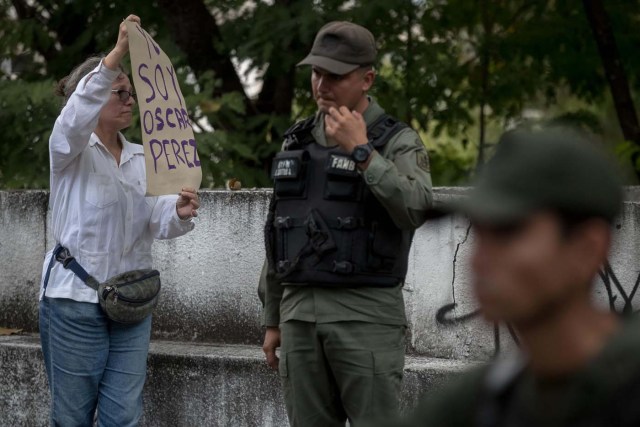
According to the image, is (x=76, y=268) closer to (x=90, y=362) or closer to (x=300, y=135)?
(x=90, y=362)

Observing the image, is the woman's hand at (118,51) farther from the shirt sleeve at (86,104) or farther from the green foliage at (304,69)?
the green foliage at (304,69)

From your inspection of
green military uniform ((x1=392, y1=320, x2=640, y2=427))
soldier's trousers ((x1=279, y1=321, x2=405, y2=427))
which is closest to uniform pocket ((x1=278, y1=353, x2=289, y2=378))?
soldier's trousers ((x1=279, y1=321, x2=405, y2=427))

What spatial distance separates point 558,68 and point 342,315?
5210 mm

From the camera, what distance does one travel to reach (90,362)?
4750 mm

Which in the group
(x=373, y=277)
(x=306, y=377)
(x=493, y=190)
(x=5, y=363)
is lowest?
(x=5, y=363)

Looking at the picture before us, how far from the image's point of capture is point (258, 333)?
6.09m

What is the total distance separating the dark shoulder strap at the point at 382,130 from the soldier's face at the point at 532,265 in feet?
7.64

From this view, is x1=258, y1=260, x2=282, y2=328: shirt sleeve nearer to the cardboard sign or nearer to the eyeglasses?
the cardboard sign

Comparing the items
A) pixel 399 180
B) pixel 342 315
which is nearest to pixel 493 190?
pixel 399 180

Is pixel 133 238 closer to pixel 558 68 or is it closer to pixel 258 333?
pixel 258 333

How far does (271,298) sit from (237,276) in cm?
181

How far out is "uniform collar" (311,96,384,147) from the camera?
4090 millimetres

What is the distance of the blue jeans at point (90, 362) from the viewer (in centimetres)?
473

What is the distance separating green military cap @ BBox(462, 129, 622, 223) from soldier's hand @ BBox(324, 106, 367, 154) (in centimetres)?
215
